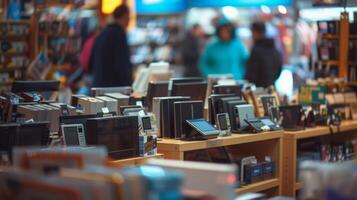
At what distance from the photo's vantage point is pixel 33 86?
6.71 metres

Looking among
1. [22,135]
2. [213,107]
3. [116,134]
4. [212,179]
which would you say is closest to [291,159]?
[213,107]

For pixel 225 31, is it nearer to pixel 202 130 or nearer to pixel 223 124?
pixel 223 124

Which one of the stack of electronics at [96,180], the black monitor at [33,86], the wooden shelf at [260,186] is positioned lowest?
the wooden shelf at [260,186]

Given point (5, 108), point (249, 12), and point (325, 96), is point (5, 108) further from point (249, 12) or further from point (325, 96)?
point (249, 12)

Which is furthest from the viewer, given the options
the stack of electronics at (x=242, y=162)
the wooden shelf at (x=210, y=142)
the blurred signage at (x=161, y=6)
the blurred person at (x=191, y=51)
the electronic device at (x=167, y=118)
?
the blurred person at (x=191, y=51)

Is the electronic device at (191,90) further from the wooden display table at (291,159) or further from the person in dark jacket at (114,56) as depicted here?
the person in dark jacket at (114,56)

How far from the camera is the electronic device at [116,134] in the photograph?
518 cm

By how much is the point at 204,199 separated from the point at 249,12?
46.9ft

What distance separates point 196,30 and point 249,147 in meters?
8.01

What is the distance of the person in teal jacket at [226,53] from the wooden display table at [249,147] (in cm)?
438

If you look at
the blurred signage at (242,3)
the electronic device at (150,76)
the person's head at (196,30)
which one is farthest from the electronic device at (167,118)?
the person's head at (196,30)

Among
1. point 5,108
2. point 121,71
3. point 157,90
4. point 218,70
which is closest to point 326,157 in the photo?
point 157,90

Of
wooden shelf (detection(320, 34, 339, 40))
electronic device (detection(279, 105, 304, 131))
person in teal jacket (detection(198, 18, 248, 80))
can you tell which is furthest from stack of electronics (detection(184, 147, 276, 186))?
person in teal jacket (detection(198, 18, 248, 80))

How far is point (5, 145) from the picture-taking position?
492 centimetres
